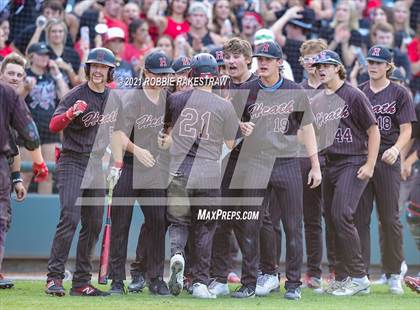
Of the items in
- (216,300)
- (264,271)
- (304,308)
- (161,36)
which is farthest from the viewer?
(161,36)

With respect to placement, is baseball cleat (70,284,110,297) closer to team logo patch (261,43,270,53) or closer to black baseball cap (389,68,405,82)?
team logo patch (261,43,270,53)

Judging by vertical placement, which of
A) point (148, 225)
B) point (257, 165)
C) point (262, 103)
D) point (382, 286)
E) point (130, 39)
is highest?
point (130, 39)

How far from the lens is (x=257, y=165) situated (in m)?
8.87

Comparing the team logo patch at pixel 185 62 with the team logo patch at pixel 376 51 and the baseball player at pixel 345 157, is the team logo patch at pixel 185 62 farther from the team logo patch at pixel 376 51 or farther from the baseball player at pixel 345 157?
the team logo patch at pixel 376 51

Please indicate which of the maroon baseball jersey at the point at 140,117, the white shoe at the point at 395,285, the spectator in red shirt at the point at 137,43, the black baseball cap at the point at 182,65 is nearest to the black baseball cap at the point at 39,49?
the spectator in red shirt at the point at 137,43

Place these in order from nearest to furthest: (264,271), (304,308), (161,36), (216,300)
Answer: (304,308), (216,300), (264,271), (161,36)

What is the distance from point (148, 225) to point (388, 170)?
8.67 ft

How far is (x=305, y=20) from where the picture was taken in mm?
13773

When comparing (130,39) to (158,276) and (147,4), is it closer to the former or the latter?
(147,4)

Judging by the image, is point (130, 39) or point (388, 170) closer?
point (388, 170)

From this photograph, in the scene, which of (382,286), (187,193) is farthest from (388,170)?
(187,193)

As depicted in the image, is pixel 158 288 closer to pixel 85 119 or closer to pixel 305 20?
pixel 85 119

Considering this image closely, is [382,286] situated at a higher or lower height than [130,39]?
lower

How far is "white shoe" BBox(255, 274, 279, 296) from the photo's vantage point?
357 inches
